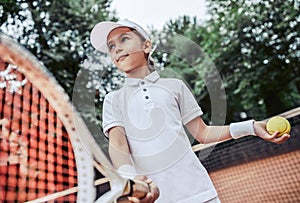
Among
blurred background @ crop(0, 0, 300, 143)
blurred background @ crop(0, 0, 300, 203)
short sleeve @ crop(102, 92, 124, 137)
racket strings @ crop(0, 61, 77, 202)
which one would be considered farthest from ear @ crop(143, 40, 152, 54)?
blurred background @ crop(0, 0, 300, 143)

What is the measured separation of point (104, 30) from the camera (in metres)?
0.78

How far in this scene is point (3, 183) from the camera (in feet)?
2.15

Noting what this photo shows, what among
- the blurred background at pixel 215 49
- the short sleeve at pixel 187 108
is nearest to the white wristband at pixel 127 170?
the short sleeve at pixel 187 108

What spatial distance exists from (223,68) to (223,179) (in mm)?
1957

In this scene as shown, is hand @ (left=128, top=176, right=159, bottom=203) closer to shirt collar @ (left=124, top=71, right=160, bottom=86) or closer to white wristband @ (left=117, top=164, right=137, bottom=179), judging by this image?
white wristband @ (left=117, top=164, right=137, bottom=179)

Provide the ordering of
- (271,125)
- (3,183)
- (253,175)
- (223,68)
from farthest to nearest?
1. (223,68)
2. (253,175)
3. (271,125)
4. (3,183)

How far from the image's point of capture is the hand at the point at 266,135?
2.42 ft

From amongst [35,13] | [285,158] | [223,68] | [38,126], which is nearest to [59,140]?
[38,126]

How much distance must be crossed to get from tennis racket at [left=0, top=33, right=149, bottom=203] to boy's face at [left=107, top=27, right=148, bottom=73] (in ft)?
0.54

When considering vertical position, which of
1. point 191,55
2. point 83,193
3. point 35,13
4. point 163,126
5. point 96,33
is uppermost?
point 35,13

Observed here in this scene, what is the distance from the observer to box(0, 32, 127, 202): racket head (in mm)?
518

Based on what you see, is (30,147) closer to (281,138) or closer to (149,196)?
(149,196)

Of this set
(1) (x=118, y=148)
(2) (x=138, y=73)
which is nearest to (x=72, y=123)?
(1) (x=118, y=148)

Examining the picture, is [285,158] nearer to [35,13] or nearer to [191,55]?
[191,55]
